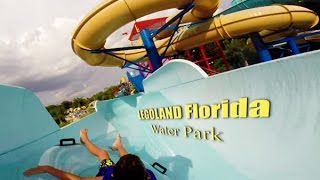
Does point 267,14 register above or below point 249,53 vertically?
above

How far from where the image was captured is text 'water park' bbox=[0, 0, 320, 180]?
6.91ft

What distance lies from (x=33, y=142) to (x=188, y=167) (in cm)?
262

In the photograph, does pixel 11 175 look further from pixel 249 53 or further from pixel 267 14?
pixel 249 53

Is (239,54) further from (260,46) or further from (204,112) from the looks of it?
(204,112)

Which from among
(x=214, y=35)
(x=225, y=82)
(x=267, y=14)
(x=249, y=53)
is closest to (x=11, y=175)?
(x=225, y=82)

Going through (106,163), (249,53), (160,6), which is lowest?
(249,53)

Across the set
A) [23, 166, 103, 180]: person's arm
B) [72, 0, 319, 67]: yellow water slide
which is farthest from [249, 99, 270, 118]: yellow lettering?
[72, 0, 319, 67]: yellow water slide

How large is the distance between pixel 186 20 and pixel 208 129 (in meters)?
3.92

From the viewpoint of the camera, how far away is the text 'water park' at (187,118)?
211cm

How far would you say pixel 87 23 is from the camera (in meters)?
4.61

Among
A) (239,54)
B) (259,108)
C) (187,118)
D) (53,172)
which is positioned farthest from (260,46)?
(239,54)

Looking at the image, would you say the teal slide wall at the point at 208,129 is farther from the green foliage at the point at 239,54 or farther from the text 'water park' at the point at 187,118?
the green foliage at the point at 239,54

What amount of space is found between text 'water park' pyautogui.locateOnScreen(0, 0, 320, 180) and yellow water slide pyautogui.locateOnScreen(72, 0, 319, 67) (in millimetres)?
19

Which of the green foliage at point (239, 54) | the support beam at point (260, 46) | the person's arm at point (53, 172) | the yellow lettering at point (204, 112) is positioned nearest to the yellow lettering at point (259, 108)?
the yellow lettering at point (204, 112)
